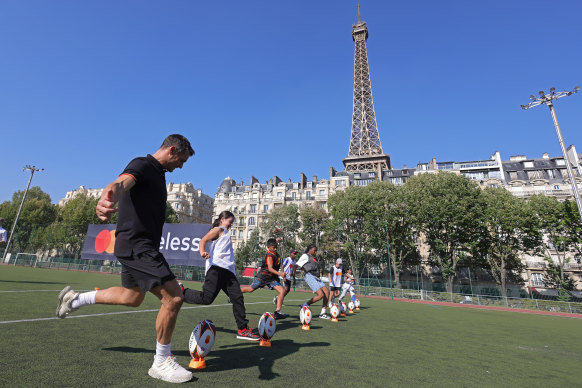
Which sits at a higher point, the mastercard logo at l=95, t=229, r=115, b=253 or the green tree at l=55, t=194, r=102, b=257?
the green tree at l=55, t=194, r=102, b=257

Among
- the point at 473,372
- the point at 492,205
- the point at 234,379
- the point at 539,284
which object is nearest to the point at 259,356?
the point at 234,379

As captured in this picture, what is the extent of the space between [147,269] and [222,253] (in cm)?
194

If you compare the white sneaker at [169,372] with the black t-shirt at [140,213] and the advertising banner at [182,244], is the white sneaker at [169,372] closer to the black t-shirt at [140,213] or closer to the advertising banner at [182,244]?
the black t-shirt at [140,213]

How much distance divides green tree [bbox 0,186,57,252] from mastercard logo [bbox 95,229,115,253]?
132 feet

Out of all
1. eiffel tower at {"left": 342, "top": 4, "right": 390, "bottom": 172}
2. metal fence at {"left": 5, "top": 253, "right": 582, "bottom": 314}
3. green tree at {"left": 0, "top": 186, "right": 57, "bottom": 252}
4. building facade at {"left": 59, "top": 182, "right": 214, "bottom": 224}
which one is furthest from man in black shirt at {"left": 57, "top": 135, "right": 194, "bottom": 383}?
building facade at {"left": 59, "top": 182, "right": 214, "bottom": 224}

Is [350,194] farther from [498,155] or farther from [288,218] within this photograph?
[498,155]

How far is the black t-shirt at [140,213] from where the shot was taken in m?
2.76

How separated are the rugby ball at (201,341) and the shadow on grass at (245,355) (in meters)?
0.18

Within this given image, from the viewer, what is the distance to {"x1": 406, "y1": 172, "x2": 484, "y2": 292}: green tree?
110 ft

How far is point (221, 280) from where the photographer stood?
15.1 ft

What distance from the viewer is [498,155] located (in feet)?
186

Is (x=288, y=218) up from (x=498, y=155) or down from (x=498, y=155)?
down

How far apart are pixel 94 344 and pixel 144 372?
125cm

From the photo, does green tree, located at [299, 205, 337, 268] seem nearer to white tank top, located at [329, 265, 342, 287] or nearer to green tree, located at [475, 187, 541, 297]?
green tree, located at [475, 187, 541, 297]
